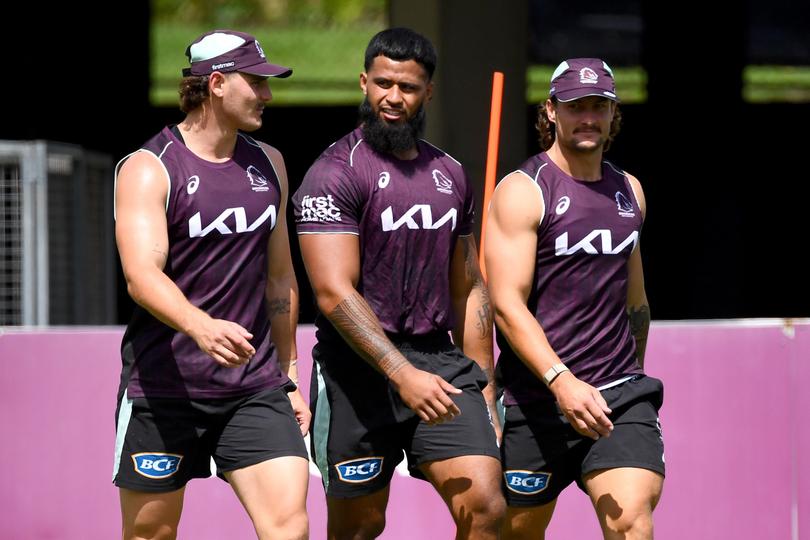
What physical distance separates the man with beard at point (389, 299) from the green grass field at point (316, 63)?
15974mm

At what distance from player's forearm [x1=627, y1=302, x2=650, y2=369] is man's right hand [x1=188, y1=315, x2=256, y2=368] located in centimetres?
175

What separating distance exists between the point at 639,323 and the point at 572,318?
1.48ft

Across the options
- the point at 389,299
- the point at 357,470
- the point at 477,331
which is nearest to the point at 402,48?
the point at 389,299

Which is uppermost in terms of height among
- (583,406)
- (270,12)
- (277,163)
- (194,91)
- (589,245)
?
(270,12)

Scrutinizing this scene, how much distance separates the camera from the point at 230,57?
548 cm

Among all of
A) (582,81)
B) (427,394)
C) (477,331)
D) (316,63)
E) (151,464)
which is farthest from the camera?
(316,63)

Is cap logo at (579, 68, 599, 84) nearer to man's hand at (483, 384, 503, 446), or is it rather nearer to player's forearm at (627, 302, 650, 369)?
player's forearm at (627, 302, 650, 369)

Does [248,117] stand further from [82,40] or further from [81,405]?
[82,40]

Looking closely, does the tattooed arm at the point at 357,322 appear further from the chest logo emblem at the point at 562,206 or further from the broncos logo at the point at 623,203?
the broncos logo at the point at 623,203

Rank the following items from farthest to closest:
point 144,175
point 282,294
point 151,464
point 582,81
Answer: point 282,294
point 582,81
point 151,464
point 144,175

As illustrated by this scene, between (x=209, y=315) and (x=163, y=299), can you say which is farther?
(x=209, y=315)

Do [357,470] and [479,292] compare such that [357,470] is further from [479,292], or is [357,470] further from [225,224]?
[225,224]

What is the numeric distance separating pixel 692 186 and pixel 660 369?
29.6ft

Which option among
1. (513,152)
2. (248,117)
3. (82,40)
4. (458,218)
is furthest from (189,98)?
(82,40)
